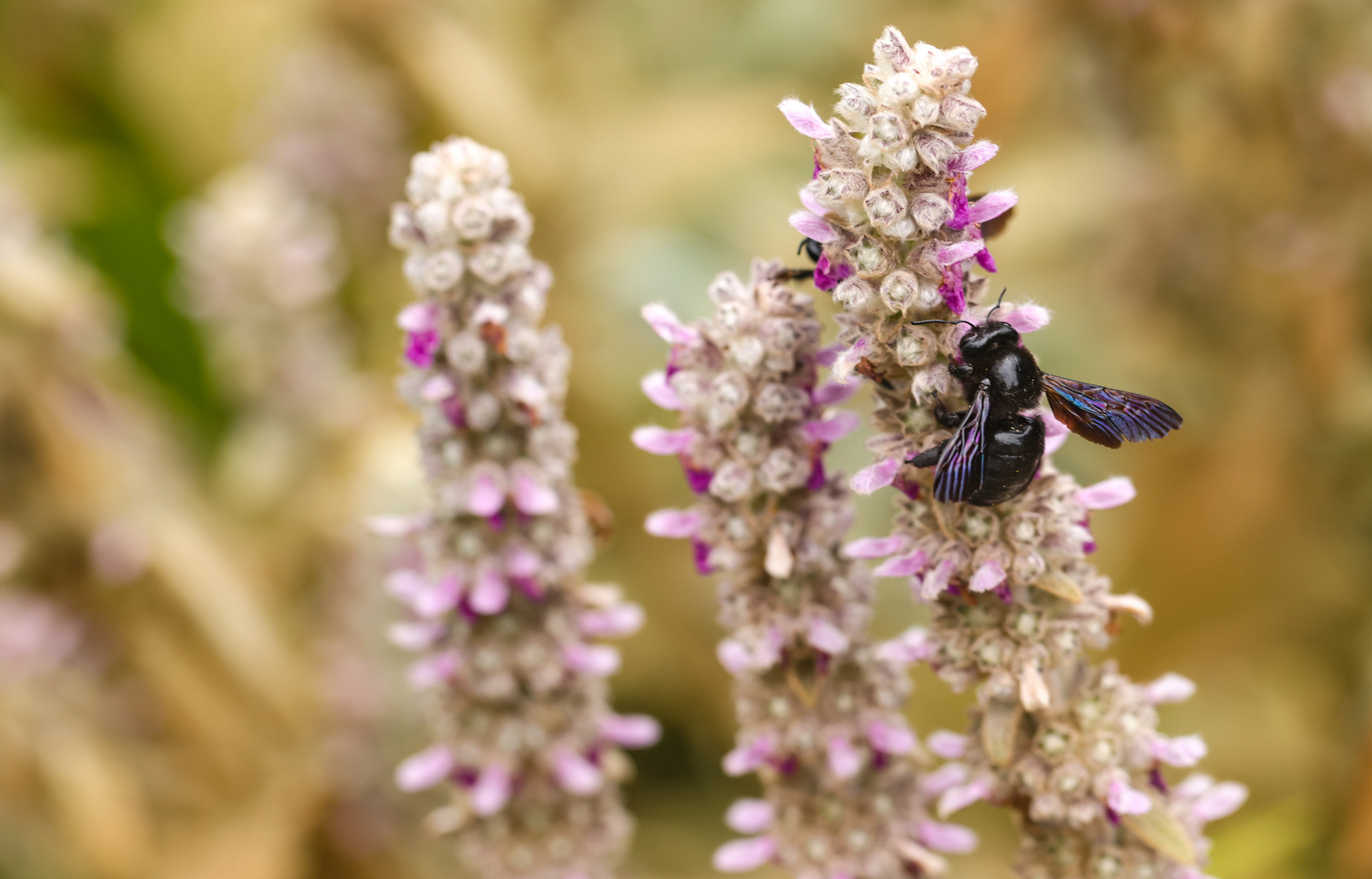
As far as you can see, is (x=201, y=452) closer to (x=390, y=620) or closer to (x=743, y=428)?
(x=390, y=620)

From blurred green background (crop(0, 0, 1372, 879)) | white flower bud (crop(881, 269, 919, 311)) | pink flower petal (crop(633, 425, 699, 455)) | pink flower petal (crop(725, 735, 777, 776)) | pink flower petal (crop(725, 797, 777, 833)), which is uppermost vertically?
blurred green background (crop(0, 0, 1372, 879))

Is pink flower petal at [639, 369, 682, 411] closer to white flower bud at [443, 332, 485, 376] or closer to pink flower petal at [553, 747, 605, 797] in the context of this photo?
white flower bud at [443, 332, 485, 376]

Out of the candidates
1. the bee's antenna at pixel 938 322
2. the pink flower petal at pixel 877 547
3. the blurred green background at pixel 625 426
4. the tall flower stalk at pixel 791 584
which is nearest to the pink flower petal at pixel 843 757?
the tall flower stalk at pixel 791 584

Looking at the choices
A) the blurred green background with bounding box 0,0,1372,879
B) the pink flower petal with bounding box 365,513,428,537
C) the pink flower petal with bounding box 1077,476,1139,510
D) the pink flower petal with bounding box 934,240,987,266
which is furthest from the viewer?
the blurred green background with bounding box 0,0,1372,879

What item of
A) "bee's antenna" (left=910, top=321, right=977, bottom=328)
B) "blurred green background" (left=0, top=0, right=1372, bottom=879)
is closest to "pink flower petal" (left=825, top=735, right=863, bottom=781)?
"bee's antenna" (left=910, top=321, right=977, bottom=328)

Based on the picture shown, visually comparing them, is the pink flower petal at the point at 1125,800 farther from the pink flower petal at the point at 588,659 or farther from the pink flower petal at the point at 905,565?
the pink flower petal at the point at 588,659

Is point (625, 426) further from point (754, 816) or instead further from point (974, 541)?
point (974, 541)

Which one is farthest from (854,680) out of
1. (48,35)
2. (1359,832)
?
(48,35)
